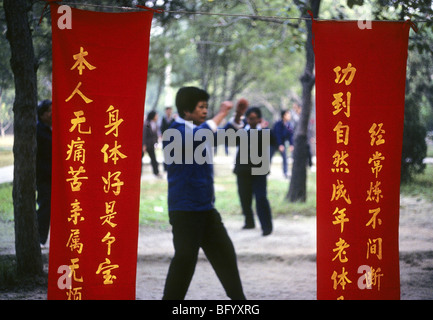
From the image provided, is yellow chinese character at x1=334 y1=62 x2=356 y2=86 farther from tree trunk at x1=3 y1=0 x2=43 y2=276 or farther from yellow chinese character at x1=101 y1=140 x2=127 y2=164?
tree trunk at x1=3 y1=0 x2=43 y2=276

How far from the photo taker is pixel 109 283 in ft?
13.3

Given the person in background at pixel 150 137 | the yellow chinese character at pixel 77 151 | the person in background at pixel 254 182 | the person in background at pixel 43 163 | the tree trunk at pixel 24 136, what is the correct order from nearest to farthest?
the yellow chinese character at pixel 77 151 < the tree trunk at pixel 24 136 < the person in background at pixel 43 163 < the person in background at pixel 254 182 < the person in background at pixel 150 137

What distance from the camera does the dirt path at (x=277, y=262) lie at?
232 inches

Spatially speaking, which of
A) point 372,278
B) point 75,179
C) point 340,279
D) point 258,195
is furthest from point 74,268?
point 258,195

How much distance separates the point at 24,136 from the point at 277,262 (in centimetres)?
373

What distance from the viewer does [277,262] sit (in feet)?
23.8

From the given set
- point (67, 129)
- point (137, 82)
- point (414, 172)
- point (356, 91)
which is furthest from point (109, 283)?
point (414, 172)

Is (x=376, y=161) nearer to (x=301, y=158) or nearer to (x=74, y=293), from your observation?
(x=74, y=293)

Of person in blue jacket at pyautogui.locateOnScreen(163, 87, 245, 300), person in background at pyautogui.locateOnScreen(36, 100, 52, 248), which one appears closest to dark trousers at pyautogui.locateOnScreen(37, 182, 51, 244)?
person in background at pyautogui.locateOnScreen(36, 100, 52, 248)

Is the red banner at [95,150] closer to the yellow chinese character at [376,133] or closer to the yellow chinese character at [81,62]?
the yellow chinese character at [81,62]

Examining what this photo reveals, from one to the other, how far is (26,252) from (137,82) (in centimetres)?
256

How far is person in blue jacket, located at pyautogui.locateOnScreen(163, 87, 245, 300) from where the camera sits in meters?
4.44

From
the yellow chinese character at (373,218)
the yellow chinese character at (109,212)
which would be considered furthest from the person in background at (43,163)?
the yellow chinese character at (373,218)

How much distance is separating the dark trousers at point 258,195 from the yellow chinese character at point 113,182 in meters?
4.27
